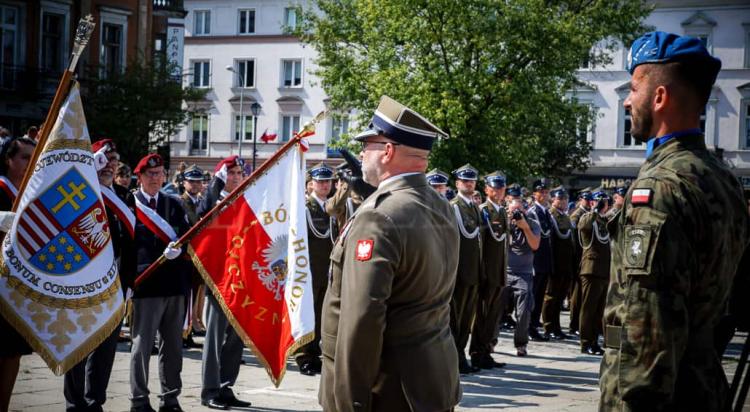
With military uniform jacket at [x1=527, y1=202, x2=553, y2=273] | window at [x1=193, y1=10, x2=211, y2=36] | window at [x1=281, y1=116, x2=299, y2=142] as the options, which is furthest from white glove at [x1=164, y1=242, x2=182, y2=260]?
window at [x1=193, y1=10, x2=211, y2=36]

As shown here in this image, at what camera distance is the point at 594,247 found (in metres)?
14.8

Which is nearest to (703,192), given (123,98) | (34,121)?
(123,98)

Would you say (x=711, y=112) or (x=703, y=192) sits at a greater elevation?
(x=711, y=112)

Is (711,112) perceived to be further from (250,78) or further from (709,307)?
(709,307)

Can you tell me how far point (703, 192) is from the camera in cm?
361

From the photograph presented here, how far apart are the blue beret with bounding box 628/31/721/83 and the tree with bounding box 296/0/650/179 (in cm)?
2876

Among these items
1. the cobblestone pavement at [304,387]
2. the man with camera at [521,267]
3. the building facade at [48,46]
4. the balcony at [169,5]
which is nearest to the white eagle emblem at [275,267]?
the cobblestone pavement at [304,387]

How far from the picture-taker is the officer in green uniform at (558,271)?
53.3 ft

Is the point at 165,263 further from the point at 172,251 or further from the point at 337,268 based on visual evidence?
the point at 337,268

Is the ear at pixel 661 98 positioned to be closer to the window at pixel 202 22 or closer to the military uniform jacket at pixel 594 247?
the military uniform jacket at pixel 594 247

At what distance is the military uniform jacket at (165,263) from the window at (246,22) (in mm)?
55870

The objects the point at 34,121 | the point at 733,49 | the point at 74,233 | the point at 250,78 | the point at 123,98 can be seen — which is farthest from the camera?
the point at 250,78

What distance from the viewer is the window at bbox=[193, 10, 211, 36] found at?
65438mm

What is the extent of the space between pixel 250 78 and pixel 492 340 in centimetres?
5259
